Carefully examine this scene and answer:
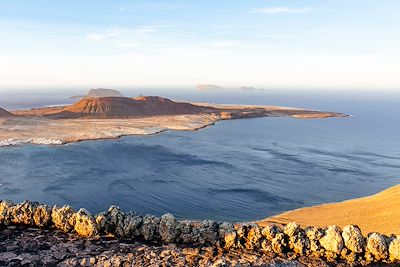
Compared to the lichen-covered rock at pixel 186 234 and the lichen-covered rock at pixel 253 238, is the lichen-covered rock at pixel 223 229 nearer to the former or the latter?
the lichen-covered rock at pixel 253 238

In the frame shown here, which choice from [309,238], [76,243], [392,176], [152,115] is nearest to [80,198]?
[76,243]

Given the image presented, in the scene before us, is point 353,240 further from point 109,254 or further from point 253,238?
point 109,254

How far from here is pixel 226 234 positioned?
7891mm

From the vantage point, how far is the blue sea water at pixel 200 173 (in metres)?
30.6

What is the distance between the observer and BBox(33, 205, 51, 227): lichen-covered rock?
343 inches

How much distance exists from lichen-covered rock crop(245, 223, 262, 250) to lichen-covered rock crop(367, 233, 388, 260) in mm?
2163

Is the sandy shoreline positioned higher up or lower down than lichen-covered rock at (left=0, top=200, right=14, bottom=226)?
lower down

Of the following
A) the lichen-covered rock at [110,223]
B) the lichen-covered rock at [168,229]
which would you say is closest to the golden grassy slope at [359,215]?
the lichen-covered rock at [168,229]

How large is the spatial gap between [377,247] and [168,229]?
14.0 feet

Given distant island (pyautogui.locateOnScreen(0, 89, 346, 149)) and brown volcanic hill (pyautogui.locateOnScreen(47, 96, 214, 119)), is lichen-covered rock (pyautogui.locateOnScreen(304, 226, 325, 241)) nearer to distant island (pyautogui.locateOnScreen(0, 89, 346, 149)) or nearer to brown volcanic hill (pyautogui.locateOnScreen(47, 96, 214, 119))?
distant island (pyautogui.locateOnScreen(0, 89, 346, 149))

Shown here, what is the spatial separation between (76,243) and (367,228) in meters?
17.6

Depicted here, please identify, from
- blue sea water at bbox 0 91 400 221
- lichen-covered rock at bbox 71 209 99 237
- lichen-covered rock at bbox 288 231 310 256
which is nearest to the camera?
lichen-covered rock at bbox 288 231 310 256

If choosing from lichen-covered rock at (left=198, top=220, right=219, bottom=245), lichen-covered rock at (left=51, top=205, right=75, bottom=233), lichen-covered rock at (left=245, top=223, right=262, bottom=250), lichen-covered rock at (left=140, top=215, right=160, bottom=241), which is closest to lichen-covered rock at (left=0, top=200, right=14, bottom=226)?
lichen-covered rock at (left=51, top=205, right=75, bottom=233)

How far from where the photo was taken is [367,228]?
2055 cm
